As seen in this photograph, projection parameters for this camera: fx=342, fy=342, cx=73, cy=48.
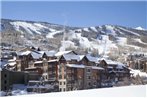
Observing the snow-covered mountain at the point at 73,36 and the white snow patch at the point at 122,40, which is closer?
the snow-covered mountain at the point at 73,36

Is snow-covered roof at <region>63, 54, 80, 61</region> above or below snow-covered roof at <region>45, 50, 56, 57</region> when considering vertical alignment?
below

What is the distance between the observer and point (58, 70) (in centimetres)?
425

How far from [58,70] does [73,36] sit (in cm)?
49

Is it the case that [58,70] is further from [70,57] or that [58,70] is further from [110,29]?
[110,29]

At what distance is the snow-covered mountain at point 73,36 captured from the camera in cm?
413

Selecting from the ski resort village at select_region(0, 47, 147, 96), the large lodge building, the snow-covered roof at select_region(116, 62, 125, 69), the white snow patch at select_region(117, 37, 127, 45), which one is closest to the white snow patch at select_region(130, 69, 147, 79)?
the ski resort village at select_region(0, 47, 147, 96)

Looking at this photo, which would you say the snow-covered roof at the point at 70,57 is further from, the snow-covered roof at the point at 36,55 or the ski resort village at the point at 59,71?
the snow-covered roof at the point at 36,55

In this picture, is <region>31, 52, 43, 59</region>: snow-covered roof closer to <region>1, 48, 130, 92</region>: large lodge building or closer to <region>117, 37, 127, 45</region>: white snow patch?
<region>1, 48, 130, 92</region>: large lodge building

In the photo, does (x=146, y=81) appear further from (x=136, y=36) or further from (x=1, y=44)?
(x=1, y=44)

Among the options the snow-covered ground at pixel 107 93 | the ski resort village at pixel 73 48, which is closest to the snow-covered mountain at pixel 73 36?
the ski resort village at pixel 73 48

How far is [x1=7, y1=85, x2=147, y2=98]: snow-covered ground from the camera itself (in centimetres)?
412

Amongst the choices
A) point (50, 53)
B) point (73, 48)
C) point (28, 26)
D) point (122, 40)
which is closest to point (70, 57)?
point (73, 48)

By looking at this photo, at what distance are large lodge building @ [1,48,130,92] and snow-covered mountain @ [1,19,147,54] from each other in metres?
0.12

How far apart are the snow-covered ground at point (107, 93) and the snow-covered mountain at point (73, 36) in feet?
1.68
